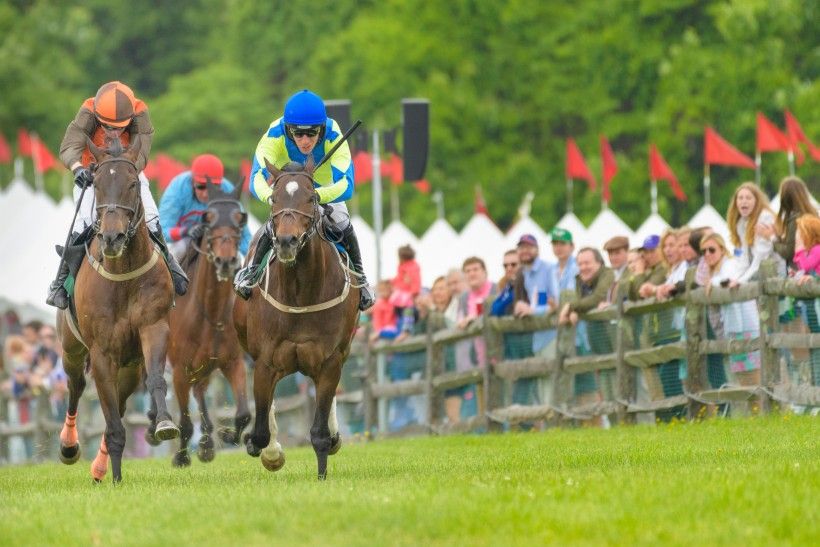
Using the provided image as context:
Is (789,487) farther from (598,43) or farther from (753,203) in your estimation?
(598,43)

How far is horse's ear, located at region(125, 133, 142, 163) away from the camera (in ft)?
45.1

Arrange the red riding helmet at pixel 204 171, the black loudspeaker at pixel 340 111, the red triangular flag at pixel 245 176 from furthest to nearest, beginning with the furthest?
the black loudspeaker at pixel 340 111 < the red riding helmet at pixel 204 171 < the red triangular flag at pixel 245 176

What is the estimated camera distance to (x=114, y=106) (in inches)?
568

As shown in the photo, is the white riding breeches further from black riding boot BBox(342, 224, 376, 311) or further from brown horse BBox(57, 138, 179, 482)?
black riding boot BBox(342, 224, 376, 311)

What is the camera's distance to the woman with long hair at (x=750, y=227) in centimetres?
1702

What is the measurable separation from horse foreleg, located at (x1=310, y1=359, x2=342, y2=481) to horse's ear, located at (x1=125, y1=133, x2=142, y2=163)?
201cm

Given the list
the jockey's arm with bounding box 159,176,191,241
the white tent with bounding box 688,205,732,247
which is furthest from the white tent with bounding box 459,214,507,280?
the jockey's arm with bounding box 159,176,191,241

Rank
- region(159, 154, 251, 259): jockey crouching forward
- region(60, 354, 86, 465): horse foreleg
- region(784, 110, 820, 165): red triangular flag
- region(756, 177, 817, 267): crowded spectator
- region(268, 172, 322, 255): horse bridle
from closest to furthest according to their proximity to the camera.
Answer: region(268, 172, 322, 255): horse bridle
region(60, 354, 86, 465): horse foreleg
region(756, 177, 817, 267): crowded spectator
region(159, 154, 251, 259): jockey crouching forward
region(784, 110, 820, 165): red triangular flag

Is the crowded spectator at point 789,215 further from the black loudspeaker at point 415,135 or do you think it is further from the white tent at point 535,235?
the white tent at point 535,235

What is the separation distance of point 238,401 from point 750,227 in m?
4.76

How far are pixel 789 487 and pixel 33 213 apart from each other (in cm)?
2885

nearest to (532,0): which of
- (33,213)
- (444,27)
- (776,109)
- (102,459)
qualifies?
(444,27)

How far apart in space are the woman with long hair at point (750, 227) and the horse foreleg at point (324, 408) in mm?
4820

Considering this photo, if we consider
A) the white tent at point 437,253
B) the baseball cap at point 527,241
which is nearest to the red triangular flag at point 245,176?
the baseball cap at point 527,241
